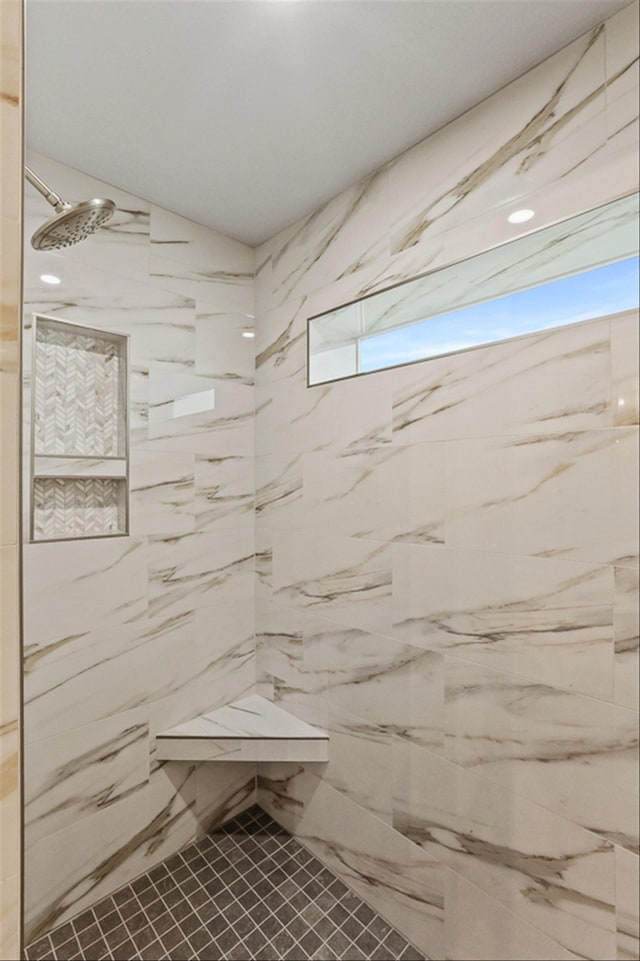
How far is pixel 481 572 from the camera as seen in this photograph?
4.15ft

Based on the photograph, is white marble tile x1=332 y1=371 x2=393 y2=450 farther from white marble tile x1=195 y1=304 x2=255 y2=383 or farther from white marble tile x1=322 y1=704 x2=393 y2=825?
white marble tile x1=322 y1=704 x2=393 y2=825

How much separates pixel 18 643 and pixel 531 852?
1271mm

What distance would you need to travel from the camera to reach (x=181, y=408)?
180cm

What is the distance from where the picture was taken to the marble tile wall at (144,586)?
1451 mm

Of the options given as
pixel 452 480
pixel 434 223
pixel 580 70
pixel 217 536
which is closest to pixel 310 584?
pixel 217 536

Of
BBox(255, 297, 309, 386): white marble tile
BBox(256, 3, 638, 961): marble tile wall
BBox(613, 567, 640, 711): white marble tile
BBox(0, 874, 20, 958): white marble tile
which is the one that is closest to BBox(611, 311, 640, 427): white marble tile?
BBox(256, 3, 638, 961): marble tile wall

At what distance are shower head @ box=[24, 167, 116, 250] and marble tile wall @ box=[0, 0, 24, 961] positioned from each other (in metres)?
0.45

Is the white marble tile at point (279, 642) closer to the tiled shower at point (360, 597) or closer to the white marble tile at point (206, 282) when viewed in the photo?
the tiled shower at point (360, 597)

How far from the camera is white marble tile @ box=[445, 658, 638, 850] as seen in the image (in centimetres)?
102

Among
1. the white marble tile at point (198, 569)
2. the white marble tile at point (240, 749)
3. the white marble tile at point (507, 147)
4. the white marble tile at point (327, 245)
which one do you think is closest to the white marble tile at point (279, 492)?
the white marble tile at point (198, 569)

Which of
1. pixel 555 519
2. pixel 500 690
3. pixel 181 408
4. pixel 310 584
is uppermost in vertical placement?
pixel 181 408

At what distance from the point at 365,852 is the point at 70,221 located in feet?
6.58

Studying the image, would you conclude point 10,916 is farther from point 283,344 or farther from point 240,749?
point 283,344

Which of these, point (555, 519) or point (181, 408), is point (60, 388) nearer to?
point (181, 408)
